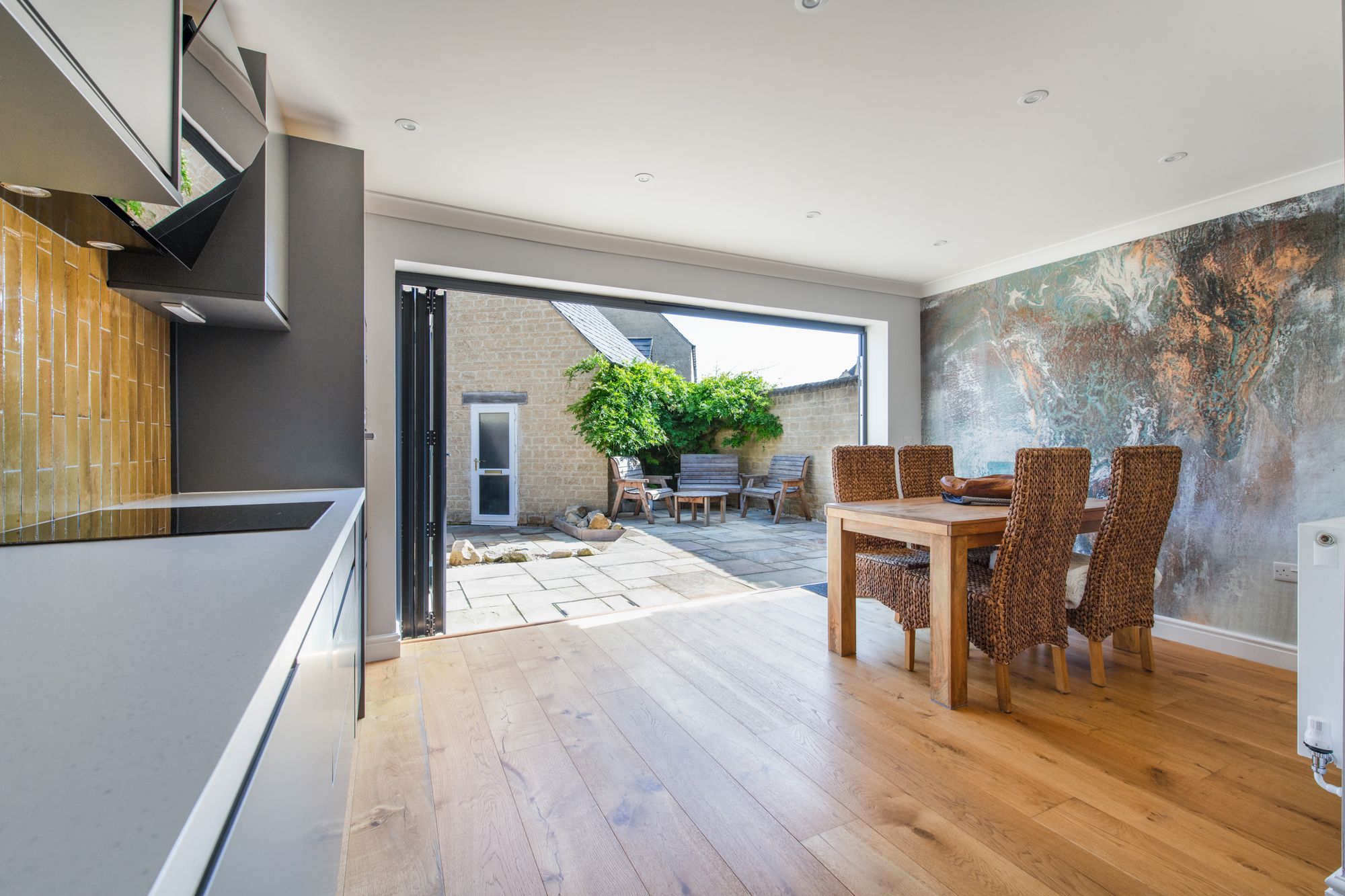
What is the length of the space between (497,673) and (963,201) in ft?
10.7

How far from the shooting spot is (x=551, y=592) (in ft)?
14.9

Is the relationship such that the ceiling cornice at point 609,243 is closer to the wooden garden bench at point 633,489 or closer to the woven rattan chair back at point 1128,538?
the woven rattan chair back at point 1128,538

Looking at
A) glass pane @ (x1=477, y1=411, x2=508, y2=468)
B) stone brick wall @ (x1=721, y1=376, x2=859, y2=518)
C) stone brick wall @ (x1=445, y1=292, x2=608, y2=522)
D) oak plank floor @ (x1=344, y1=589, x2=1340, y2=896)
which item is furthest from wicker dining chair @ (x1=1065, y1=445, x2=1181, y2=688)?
glass pane @ (x1=477, y1=411, x2=508, y2=468)

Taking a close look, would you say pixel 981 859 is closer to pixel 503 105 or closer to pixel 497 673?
pixel 497 673

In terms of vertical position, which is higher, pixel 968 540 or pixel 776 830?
pixel 968 540

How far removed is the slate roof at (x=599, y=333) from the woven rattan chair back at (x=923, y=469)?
5854 millimetres

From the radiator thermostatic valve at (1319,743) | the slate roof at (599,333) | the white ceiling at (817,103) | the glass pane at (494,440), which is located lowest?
the radiator thermostatic valve at (1319,743)

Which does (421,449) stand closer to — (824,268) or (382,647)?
(382,647)

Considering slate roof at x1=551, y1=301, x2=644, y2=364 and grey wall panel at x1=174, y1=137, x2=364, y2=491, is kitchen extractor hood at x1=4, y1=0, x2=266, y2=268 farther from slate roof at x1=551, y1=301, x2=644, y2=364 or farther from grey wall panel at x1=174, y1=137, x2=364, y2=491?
slate roof at x1=551, y1=301, x2=644, y2=364

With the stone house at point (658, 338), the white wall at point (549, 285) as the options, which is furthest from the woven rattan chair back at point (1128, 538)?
the stone house at point (658, 338)

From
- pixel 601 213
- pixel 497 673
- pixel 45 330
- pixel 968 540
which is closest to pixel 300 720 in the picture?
pixel 45 330

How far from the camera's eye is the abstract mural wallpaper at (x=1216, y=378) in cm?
286

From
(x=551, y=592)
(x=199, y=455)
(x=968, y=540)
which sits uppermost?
(x=199, y=455)

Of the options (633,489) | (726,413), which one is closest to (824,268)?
(633,489)
